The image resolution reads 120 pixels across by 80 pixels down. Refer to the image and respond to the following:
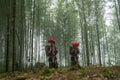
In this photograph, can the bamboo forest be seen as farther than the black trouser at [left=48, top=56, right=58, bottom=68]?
No

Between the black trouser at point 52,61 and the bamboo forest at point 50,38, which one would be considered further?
the black trouser at point 52,61

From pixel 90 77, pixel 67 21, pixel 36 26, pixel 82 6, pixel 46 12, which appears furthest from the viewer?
pixel 67 21

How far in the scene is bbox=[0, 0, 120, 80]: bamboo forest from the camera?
5.18 m

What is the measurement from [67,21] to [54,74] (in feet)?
49.8

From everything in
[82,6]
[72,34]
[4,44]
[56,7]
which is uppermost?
[56,7]

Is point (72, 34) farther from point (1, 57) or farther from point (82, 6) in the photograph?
point (1, 57)

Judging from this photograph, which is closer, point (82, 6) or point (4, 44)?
point (4, 44)

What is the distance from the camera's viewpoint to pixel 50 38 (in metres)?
7.02

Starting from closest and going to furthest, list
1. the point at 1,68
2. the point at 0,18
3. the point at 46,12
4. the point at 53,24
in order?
the point at 0,18 < the point at 1,68 < the point at 46,12 < the point at 53,24

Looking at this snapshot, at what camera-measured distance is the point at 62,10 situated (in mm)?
19953

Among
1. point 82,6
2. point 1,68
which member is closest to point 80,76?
point 1,68

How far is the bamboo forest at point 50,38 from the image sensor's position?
17.0 ft

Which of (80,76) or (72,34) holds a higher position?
(72,34)

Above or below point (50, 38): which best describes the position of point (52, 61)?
below
